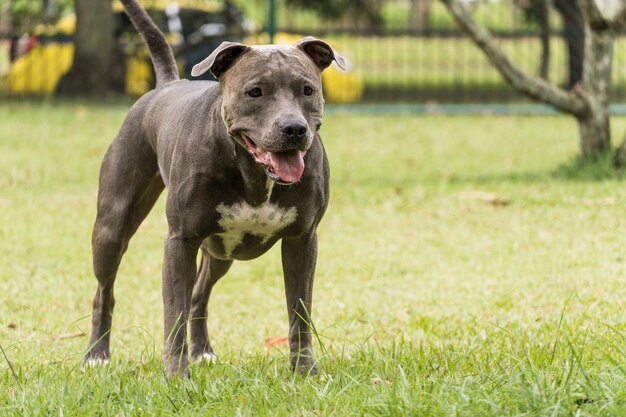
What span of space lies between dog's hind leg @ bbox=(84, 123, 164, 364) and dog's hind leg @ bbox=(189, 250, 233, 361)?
1.35 ft

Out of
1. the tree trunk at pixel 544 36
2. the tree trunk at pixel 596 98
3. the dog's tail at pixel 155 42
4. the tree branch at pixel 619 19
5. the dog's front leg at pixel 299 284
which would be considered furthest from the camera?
the tree trunk at pixel 544 36

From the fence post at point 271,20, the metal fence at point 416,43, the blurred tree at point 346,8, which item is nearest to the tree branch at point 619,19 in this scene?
the metal fence at point 416,43

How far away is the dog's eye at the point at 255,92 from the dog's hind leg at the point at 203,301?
4.66 ft

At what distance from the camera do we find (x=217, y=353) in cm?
536

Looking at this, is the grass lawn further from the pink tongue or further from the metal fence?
the metal fence

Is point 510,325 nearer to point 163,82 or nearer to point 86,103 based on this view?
point 163,82

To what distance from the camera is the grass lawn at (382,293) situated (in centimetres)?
373

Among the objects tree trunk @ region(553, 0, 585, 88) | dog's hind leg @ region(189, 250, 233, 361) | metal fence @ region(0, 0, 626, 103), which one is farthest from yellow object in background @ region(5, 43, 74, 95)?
Answer: dog's hind leg @ region(189, 250, 233, 361)

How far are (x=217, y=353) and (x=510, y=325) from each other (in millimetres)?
1481

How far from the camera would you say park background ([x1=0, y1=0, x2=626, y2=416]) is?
3766mm

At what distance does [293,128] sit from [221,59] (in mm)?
554

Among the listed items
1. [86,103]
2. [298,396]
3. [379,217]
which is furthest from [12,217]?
[86,103]

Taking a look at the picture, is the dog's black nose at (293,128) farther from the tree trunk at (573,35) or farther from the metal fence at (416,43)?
the tree trunk at (573,35)

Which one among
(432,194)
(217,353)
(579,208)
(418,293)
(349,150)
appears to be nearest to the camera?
(217,353)
